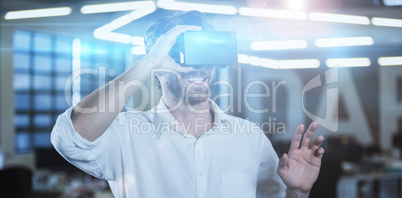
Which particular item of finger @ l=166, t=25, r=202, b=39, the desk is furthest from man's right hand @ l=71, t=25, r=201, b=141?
the desk

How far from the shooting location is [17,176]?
1.88 m

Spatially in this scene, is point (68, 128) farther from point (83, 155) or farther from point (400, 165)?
point (400, 165)

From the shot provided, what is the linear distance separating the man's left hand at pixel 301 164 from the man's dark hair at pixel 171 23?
502mm

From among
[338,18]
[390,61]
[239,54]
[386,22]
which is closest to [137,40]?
[239,54]

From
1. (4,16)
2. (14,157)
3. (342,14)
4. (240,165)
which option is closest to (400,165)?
(342,14)

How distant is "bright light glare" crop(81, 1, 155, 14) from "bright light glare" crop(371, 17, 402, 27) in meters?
0.96

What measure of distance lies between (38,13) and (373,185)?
155 inches

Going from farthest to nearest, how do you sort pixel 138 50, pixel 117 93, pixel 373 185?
pixel 373 185 → pixel 138 50 → pixel 117 93

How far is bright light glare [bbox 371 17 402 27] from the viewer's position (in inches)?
60.5

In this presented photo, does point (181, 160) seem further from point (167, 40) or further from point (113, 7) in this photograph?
point (113, 7)

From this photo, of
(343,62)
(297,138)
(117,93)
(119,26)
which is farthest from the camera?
(343,62)

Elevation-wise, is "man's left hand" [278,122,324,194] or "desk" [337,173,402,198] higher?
"man's left hand" [278,122,324,194]

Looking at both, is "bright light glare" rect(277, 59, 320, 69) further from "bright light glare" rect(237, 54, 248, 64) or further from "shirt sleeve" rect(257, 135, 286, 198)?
"shirt sleeve" rect(257, 135, 286, 198)

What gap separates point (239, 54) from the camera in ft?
4.38
